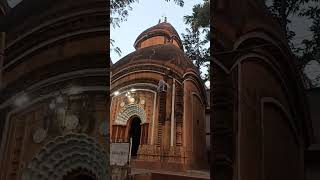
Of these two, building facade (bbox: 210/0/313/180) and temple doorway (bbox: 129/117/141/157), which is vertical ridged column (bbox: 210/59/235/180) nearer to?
building facade (bbox: 210/0/313/180)

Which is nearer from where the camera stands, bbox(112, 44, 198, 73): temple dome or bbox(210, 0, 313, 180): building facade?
bbox(210, 0, 313, 180): building facade

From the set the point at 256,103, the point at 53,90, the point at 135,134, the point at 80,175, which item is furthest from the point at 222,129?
the point at 53,90

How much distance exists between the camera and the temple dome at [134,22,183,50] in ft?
3.19

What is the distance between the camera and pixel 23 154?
1335 millimetres

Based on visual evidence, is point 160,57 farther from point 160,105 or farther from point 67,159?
point 67,159

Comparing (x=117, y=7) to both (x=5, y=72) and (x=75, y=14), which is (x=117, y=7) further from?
(x=5, y=72)

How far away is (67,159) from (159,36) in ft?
1.78

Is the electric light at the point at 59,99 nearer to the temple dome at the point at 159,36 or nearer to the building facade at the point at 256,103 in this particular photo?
the temple dome at the point at 159,36

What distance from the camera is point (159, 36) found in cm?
94

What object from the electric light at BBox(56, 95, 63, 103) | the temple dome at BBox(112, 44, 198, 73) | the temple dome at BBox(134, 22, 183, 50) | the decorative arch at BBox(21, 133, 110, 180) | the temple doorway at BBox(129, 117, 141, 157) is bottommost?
the decorative arch at BBox(21, 133, 110, 180)

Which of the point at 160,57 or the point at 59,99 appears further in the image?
the point at 59,99

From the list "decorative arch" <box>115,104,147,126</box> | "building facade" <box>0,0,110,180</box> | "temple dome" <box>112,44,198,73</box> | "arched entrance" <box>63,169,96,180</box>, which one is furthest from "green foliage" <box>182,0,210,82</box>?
"arched entrance" <box>63,169,96,180</box>

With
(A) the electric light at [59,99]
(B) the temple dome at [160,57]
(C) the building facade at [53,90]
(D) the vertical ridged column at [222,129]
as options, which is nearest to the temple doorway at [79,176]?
(C) the building facade at [53,90]

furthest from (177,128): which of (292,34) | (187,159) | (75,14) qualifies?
(75,14)
